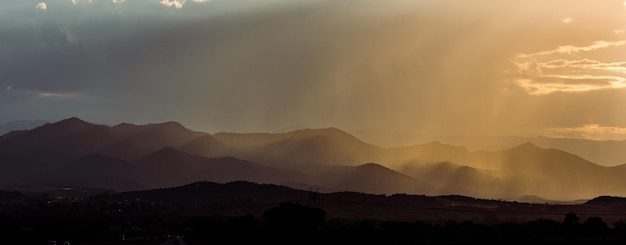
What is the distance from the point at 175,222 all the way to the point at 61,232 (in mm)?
48265

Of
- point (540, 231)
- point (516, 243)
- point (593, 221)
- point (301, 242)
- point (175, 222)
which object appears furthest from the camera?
point (175, 222)

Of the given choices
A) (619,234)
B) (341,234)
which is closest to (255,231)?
(341,234)

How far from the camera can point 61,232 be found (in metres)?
149

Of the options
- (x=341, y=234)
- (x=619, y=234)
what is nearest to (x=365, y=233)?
(x=341, y=234)

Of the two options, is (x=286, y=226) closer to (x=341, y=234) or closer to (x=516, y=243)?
(x=341, y=234)

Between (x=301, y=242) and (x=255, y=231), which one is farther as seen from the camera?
(x=255, y=231)

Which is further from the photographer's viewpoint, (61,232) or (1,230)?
(61,232)

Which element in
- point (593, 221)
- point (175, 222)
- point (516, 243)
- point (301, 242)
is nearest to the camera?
point (516, 243)

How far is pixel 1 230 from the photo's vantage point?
435 feet

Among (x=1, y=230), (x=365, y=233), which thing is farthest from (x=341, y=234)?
(x=1, y=230)

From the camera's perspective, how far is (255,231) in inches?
6004

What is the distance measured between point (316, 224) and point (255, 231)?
34.9ft

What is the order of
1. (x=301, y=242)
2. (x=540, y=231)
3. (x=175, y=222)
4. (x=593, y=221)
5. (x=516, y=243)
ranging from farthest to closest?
1. (x=175, y=222)
2. (x=593, y=221)
3. (x=540, y=231)
4. (x=301, y=242)
5. (x=516, y=243)

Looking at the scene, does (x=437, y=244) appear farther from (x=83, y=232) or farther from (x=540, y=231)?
(x=83, y=232)
